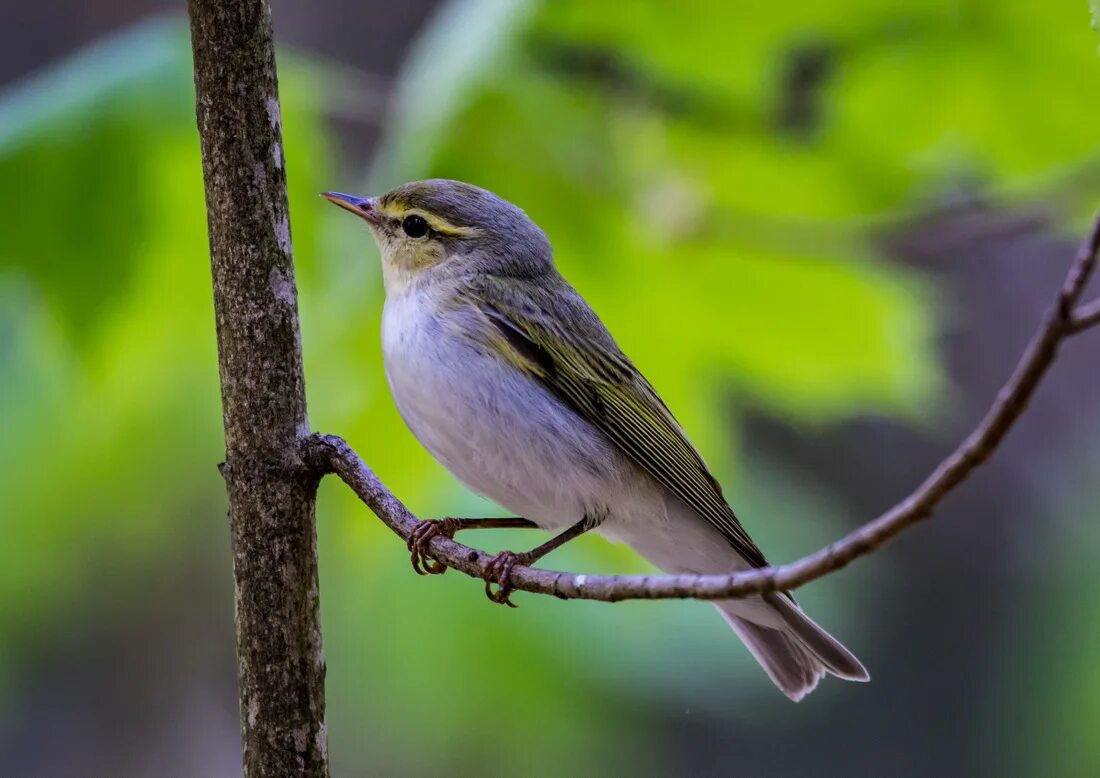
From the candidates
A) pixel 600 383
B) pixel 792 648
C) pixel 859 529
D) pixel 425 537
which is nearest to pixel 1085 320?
pixel 859 529

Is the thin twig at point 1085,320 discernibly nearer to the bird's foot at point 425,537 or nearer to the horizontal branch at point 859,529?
the horizontal branch at point 859,529

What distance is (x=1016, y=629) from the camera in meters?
6.99

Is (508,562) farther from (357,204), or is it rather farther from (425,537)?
(357,204)

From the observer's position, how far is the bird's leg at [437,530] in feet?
8.23

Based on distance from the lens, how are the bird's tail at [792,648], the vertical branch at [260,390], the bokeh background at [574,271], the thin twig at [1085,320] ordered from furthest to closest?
the bird's tail at [792,648] → the bokeh background at [574,271] → the vertical branch at [260,390] → the thin twig at [1085,320]

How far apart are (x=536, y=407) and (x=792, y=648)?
1.08 m

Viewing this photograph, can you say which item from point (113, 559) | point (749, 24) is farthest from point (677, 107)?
point (113, 559)

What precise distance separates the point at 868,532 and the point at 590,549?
258 centimetres

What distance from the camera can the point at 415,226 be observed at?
369cm

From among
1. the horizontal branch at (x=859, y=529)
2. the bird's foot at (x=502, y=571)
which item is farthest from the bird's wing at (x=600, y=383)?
the horizontal branch at (x=859, y=529)

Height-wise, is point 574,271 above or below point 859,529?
above

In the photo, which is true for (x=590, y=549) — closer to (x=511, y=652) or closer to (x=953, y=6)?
(x=511, y=652)

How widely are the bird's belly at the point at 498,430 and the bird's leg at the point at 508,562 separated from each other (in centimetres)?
4

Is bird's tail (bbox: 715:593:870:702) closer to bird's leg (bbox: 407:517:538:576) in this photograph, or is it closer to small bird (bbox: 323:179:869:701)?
small bird (bbox: 323:179:869:701)
